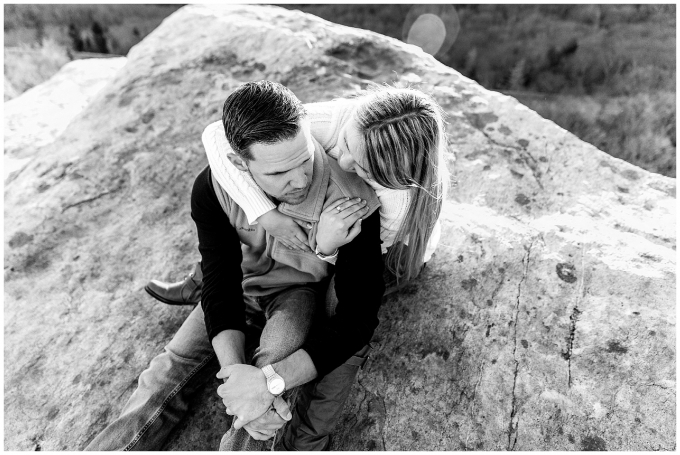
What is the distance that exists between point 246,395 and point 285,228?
2.41 feet

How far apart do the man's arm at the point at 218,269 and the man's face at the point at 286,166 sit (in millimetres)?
374

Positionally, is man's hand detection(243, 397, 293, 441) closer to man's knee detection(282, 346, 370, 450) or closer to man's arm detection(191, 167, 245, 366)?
man's knee detection(282, 346, 370, 450)

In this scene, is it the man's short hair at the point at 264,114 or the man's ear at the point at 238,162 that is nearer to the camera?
the man's short hair at the point at 264,114

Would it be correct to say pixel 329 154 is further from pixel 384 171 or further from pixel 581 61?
pixel 581 61

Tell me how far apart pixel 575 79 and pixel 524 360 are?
7686 mm

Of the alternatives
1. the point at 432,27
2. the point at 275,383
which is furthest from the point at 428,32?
the point at 275,383

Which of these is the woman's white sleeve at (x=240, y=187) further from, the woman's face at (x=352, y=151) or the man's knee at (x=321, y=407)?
the man's knee at (x=321, y=407)

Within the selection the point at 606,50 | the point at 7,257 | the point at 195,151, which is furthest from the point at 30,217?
the point at 606,50

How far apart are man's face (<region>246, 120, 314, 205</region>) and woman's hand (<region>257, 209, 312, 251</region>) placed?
0.34 feet

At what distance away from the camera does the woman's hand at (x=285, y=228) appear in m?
2.12

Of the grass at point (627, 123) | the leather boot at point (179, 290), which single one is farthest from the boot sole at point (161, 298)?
the grass at point (627, 123)

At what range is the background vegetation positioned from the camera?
642cm

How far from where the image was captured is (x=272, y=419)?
208cm

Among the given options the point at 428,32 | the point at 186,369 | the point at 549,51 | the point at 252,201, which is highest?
the point at 252,201
